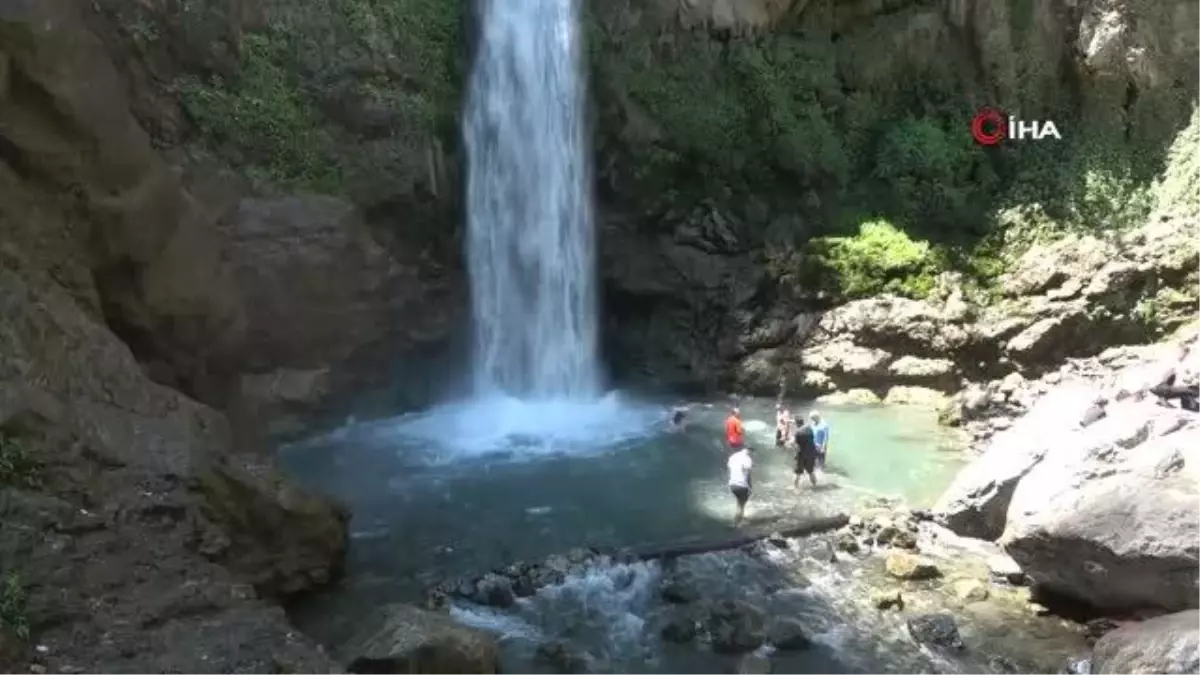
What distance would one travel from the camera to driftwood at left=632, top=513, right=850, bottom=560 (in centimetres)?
1408

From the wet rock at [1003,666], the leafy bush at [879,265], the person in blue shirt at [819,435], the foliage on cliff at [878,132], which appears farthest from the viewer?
the foliage on cliff at [878,132]

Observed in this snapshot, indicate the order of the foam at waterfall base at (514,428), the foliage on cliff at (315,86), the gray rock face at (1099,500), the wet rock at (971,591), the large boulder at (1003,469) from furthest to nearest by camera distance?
1. the foliage on cliff at (315,86)
2. the foam at waterfall base at (514,428)
3. the large boulder at (1003,469)
4. the wet rock at (971,591)
5. the gray rock face at (1099,500)

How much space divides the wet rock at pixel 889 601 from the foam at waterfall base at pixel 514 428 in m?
8.28

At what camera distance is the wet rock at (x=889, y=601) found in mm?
12398

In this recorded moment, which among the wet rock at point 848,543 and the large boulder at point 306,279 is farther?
the large boulder at point 306,279

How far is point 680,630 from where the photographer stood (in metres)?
11.9

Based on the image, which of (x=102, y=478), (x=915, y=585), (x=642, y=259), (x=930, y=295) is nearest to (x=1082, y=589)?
(x=915, y=585)

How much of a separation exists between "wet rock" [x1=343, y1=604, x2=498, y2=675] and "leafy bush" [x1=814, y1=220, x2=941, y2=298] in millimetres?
16728

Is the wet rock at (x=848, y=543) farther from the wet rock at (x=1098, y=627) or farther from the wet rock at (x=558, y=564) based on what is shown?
the wet rock at (x=558, y=564)

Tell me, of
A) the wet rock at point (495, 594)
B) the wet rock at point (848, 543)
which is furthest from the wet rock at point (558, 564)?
the wet rock at point (848, 543)

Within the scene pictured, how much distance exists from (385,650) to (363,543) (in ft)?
16.7

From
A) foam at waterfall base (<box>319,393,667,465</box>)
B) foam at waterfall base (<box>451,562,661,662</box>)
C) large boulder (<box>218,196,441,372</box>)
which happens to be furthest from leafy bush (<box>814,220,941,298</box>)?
foam at waterfall base (<box>451,562,661,662</box>)

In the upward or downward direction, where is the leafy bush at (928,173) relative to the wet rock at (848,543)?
upward

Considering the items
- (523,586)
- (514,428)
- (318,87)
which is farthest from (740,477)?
(318,87)
